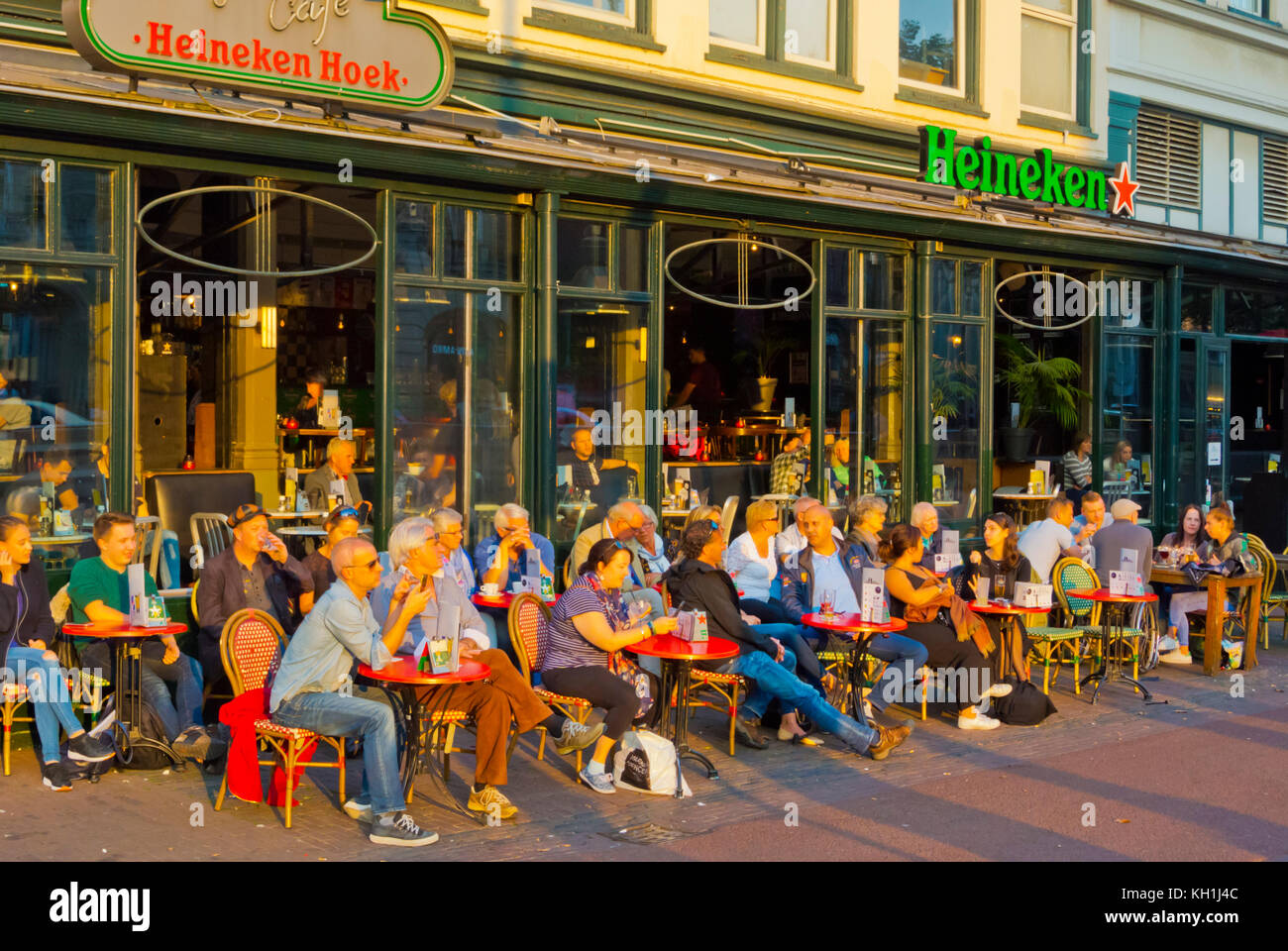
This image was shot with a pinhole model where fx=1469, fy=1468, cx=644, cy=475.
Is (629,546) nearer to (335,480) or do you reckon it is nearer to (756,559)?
(756,559)

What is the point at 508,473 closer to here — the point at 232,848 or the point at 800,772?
the point at 800,772

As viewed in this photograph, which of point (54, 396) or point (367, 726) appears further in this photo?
point (54, 396)

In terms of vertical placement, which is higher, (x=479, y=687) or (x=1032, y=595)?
(x=1032, y=595)

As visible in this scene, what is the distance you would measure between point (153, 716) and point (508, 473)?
4.28 meters

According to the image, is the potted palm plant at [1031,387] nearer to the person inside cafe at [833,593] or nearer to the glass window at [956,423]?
the glass window at [956,423]

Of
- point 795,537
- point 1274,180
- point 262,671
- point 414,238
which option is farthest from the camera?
point 1274,180

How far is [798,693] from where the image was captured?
31.4 feet

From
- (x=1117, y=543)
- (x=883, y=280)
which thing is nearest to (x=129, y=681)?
(x=1117, y=543)

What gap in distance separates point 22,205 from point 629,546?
478 centimetres

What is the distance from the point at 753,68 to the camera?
14.3 metres

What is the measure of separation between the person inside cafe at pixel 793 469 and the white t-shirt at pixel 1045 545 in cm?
295

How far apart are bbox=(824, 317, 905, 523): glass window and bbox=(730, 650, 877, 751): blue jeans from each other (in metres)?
5.38

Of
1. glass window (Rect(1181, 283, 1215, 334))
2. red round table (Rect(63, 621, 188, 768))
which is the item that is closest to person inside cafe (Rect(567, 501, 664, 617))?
red round table (Rect(63, 621, 188, 768))
